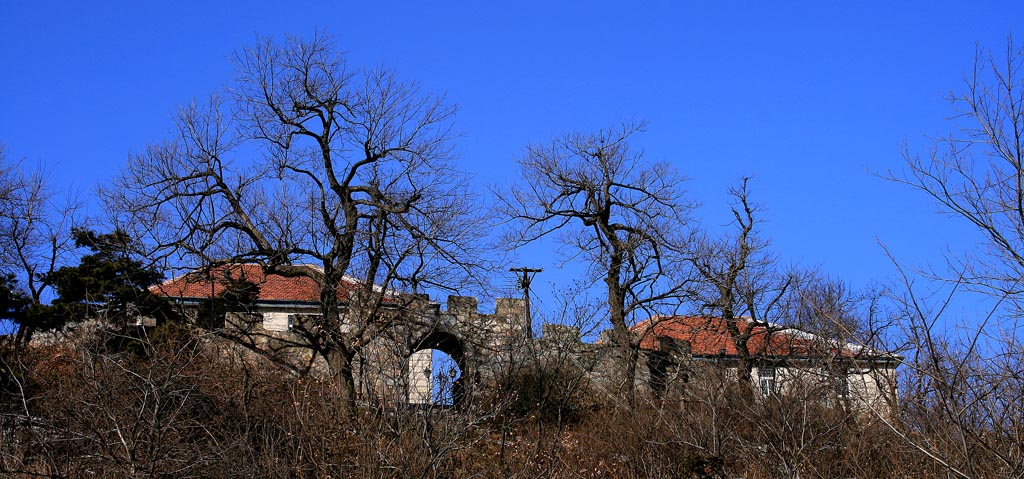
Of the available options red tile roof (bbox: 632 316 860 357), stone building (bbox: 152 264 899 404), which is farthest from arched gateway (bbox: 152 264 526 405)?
red tile roof (bbox: 632 316 860 357)

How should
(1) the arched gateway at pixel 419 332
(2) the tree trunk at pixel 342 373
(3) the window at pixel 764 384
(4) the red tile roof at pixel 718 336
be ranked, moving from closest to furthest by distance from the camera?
(2) the tree trunk at pixel 342 373 < (3) the window at pixel 764 384 < (1) the arched gateway at pixel 419 332 < (4) the red tile roof at pixel 718 336

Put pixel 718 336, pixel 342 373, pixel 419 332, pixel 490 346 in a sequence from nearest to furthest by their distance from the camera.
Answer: pixel 342 373 < pixel 419 332 < pixel 490 346 < pixel 718 336

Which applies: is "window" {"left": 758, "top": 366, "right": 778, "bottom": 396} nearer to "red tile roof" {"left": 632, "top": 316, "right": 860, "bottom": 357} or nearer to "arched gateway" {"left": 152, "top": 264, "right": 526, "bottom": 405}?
"red tile roof" {"left": 632, "top": 316, "right": 860, "bottom": 357}

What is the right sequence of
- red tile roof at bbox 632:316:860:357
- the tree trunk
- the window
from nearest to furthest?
1. the tree trunk
2. the window
3. red tile roof at bbox 632:316:860:357

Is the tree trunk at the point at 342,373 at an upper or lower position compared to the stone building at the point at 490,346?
lower

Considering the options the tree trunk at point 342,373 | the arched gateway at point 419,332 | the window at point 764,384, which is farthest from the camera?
the arched gateway at point 419,332

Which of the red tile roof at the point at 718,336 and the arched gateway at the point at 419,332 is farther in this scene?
the red tile roof at the point at 718,336

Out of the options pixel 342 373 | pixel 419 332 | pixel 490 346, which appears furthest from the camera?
pixel 490 346

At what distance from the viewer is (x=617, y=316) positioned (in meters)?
18.6

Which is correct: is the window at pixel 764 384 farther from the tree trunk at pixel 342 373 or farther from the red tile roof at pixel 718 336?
the tree trunk at pixel 342 373

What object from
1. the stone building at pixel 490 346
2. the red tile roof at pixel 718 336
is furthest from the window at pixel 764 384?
the red tile roof at pixel 718 336

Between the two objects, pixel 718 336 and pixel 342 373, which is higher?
pixel 718 336

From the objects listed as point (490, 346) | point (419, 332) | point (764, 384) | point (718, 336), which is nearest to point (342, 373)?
point (419, 332)

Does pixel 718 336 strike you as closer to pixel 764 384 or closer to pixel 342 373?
pixel 764 384
